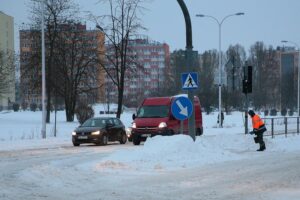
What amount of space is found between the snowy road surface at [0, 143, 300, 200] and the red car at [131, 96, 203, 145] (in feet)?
27.1

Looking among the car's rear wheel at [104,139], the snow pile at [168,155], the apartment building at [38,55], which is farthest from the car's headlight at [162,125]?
the apartment building at [38,55]

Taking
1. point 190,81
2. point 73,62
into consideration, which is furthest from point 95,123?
point 73,62

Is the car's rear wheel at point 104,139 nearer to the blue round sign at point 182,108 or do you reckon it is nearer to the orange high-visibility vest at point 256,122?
the orange high-visibility vest at point 256,122

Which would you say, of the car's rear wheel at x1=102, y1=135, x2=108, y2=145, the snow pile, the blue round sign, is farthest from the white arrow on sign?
the car's rear wheel at x1=102, y1=135, x2=108, y2=145

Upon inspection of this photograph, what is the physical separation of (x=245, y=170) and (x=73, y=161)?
18.1 feet

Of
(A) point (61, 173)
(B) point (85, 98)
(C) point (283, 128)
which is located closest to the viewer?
(A) point (61, 173)

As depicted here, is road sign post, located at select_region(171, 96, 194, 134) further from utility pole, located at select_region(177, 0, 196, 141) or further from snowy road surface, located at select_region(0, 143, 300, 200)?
snowy road surface, located at select_region(0, 143, 300, 200)

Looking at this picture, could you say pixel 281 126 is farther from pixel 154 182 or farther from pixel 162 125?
pixel 154 182

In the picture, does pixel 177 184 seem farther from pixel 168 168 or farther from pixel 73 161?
pixel 73 161

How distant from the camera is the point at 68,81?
50281mm

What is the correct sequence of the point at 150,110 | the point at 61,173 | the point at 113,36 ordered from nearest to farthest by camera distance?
the point at 61,173 → the point at 150,110 → the point at 113,36

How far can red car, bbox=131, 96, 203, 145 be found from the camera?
24.6m

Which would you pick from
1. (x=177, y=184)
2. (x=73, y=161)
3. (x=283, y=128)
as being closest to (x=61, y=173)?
(x=177, y=184)

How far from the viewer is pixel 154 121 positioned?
81.6ft
